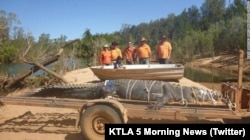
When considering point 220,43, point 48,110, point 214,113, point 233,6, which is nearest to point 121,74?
point 48,110

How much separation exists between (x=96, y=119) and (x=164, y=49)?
8.26 metres

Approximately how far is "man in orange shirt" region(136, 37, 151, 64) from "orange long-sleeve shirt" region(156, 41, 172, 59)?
462 millimetres

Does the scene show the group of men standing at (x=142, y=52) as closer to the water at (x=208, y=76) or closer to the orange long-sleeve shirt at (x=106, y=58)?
the orange long-sleeve shirt at (x=106, y=58)

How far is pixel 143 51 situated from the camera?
14.7 m

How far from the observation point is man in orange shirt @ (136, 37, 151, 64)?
14.6 m

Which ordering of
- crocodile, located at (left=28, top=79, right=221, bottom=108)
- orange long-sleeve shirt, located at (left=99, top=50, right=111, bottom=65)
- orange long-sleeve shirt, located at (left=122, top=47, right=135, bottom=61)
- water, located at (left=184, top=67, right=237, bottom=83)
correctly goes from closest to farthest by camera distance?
crocodile, located at (left=28, top=79, right=221, bottom=108), orange long-sleeve shirt, located at (left=99, top=50, right=111, bottom=65), orange long-sleeve shirt, located at (left=122, top=47, right=135, bottom=61), water, located at (left=184, top=67, right=237, bottom=83)

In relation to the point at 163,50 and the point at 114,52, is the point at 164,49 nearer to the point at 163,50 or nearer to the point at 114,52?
the point at 163,50

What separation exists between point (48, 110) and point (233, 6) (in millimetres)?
82693

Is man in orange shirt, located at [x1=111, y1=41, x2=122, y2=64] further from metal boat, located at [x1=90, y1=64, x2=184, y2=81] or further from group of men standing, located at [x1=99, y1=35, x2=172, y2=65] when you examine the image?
metal boat, located at [x1=90, y1=64, x2=184, y2=81]

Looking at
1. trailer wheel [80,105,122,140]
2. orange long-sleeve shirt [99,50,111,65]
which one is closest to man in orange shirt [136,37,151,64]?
orange long-sleeve shirt [99,50,111,65]

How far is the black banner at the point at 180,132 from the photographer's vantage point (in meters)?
5.71

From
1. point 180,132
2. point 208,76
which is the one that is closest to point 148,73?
point 180,132

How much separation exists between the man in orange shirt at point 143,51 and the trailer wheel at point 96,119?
323 inches

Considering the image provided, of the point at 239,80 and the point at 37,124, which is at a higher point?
the point at 239,80
